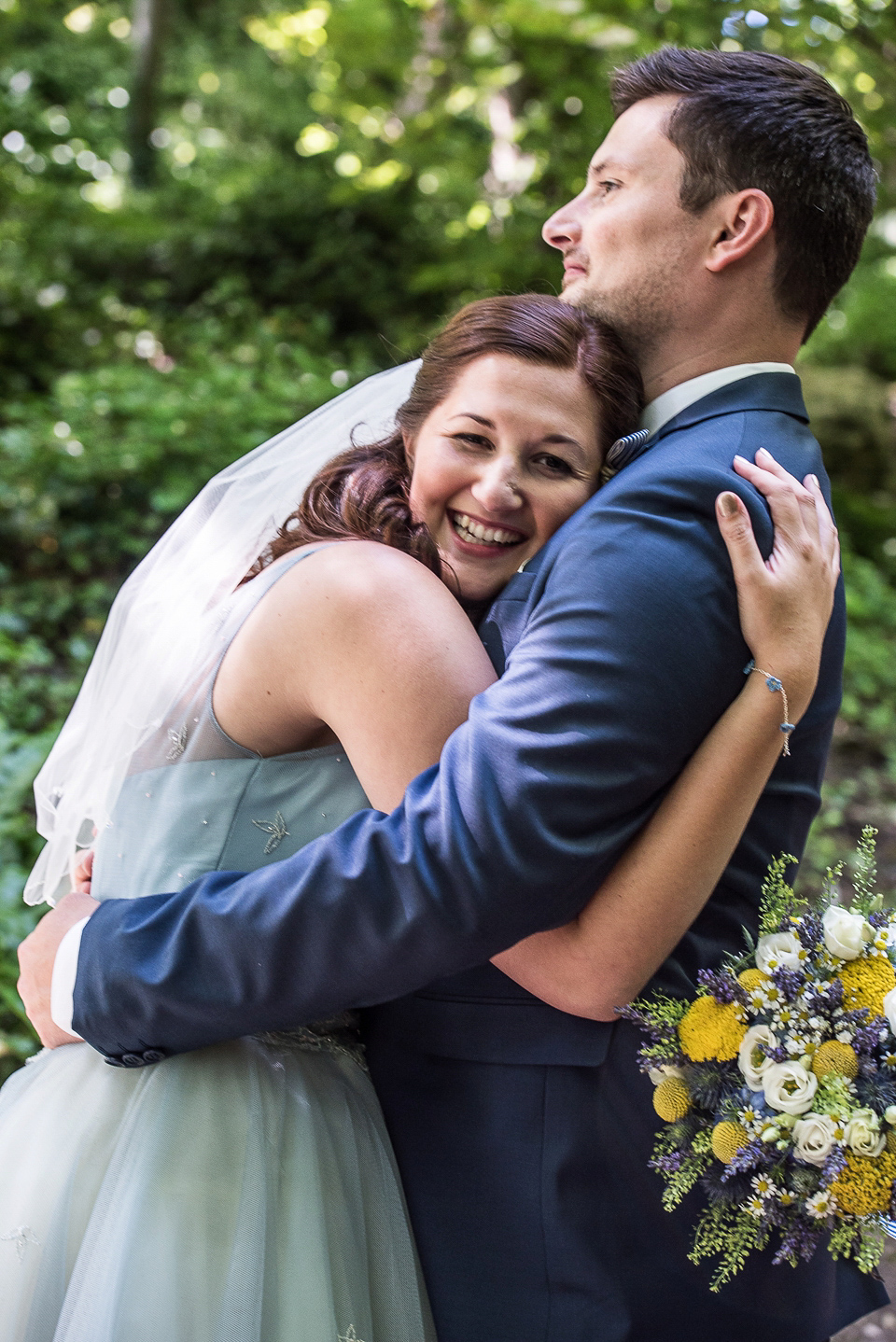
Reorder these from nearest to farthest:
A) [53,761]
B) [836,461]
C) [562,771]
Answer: [562,771] < [53,761] < [836,461]

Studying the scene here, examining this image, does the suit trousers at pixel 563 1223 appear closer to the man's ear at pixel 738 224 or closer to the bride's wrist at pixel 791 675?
the bride's wrist at pixel 791 675

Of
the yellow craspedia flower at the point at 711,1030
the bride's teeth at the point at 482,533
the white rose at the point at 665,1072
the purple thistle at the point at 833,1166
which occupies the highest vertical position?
the bride's teeth at the point at 482,533

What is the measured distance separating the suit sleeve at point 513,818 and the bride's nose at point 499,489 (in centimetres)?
25

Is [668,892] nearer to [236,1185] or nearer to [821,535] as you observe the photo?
[821,535]

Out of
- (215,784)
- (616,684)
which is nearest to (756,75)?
(616,684)

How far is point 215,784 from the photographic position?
5.55 feet

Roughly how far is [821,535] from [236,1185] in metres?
1.20

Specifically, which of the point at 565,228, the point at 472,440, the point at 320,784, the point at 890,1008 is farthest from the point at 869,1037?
the point at 565,228

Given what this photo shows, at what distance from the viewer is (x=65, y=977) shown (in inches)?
64.9

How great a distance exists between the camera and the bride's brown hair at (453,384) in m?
1.78

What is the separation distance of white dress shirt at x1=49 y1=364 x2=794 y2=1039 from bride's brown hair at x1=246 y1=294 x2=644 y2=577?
4 centimetres

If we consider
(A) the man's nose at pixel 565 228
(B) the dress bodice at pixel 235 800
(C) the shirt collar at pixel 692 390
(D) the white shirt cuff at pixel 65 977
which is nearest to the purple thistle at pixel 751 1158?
(B) the dress bodice at pixel 235 800

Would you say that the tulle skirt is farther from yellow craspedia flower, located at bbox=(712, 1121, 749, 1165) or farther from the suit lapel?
the suit lapel

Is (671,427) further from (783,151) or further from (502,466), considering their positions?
(783,151)
